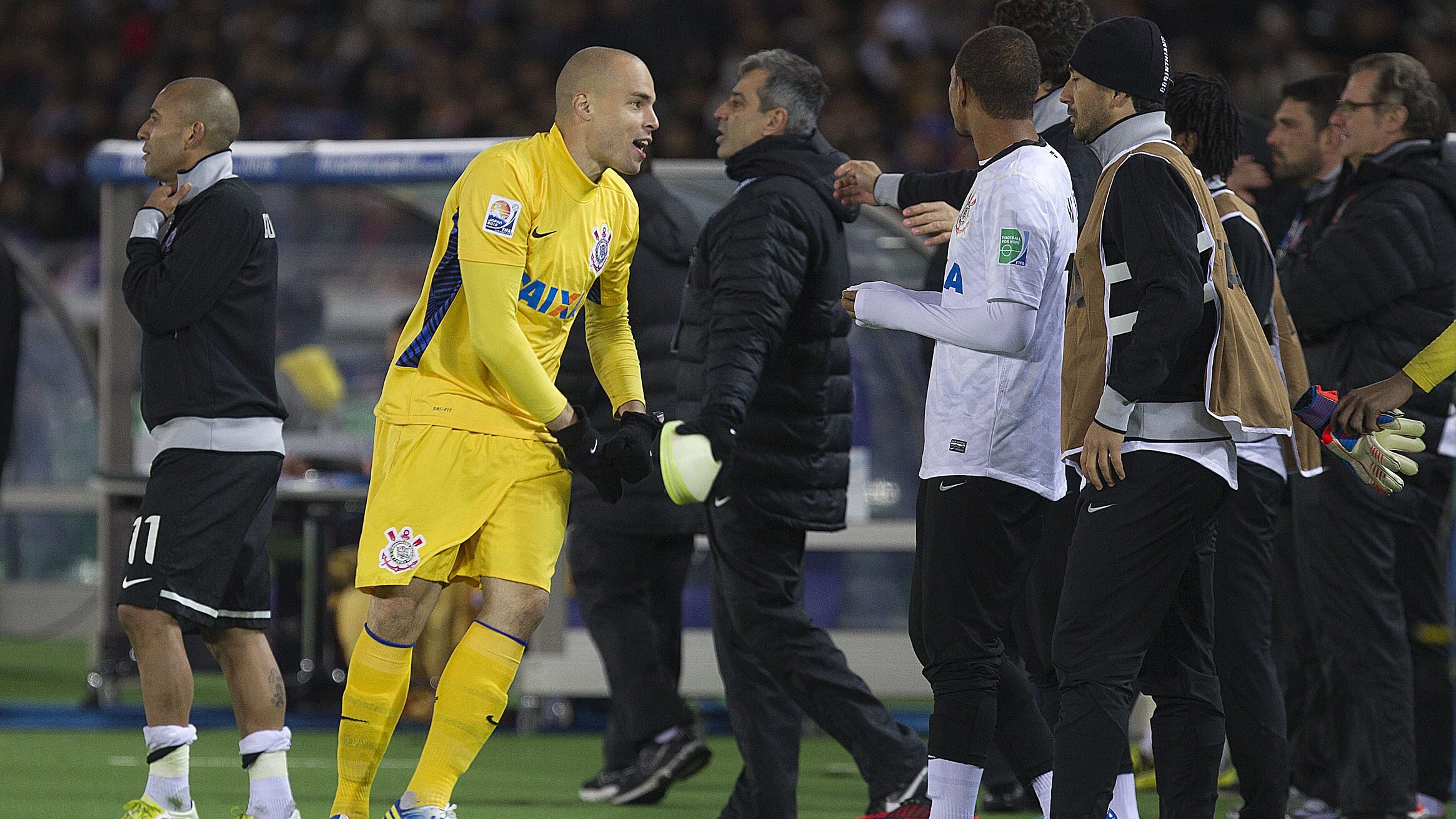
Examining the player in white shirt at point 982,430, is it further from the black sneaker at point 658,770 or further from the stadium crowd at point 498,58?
the stadium crowd at point 498,58

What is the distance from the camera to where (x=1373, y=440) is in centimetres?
432

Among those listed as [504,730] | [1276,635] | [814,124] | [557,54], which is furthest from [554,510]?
[557,54]

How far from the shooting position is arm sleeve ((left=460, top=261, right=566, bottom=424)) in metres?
4.34

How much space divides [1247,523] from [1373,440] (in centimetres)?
72

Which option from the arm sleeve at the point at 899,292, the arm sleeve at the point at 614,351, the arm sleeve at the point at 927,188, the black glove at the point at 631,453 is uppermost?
the arm sleeve at the point at 927,188

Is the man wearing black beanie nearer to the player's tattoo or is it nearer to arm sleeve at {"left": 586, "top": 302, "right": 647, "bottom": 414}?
arm sleeve at {"left": 586, "top": 302, "right": 647, "bottom": 414}

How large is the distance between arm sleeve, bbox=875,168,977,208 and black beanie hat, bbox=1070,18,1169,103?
59cm

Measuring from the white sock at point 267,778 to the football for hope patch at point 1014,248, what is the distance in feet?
7.84

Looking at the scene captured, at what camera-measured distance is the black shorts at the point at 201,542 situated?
492 centimetres

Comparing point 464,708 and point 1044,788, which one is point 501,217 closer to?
point 464,708

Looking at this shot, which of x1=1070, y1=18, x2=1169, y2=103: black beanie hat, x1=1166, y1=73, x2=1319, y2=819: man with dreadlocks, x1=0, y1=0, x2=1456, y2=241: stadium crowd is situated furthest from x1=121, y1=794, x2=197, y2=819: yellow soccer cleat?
x1=0, y1=0, x2=1456, y2=241: stadium crowd

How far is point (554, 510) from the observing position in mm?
4602

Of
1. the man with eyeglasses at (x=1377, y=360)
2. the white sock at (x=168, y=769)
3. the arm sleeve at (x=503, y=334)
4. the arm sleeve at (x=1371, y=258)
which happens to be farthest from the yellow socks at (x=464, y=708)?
the arm sleeve at (x=1371, y=258)

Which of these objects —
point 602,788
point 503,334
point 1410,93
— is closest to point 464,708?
point 503,334
